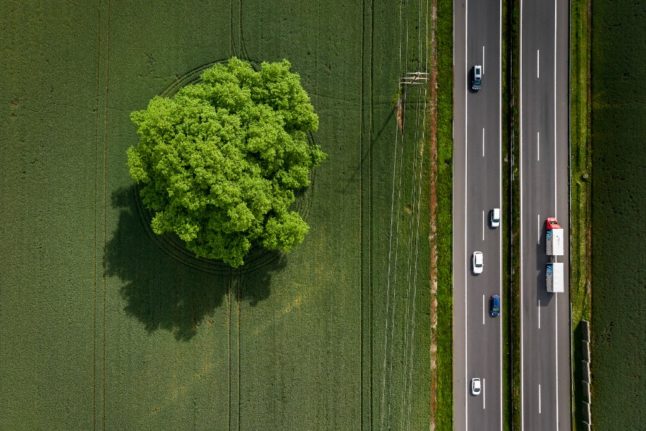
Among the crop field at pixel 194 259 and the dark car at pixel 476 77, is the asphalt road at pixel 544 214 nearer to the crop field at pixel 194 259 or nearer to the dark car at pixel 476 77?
the dark car at pixel 476 77

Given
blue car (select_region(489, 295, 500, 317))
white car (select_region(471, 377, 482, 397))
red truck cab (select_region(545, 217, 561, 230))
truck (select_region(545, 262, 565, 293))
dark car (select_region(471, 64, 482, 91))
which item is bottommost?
white car (select_region(471, 377, 482, 397))

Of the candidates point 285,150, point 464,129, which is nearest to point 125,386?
point 285,150

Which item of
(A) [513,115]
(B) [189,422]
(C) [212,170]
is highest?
(A) [513,115]

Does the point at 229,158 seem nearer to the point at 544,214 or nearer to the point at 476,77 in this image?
the point at 476,77

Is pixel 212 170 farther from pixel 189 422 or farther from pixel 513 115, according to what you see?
pixel 513 115

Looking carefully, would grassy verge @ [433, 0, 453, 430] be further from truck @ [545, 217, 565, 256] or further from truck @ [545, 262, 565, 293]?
truck @ [545, 262, 565, 293]

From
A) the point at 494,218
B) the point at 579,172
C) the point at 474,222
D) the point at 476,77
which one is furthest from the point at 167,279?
the point at 579,172

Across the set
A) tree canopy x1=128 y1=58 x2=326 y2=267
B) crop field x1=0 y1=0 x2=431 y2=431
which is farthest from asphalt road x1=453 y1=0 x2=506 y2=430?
tree canopy x1=128 y1=58 x2=326 y2=267
